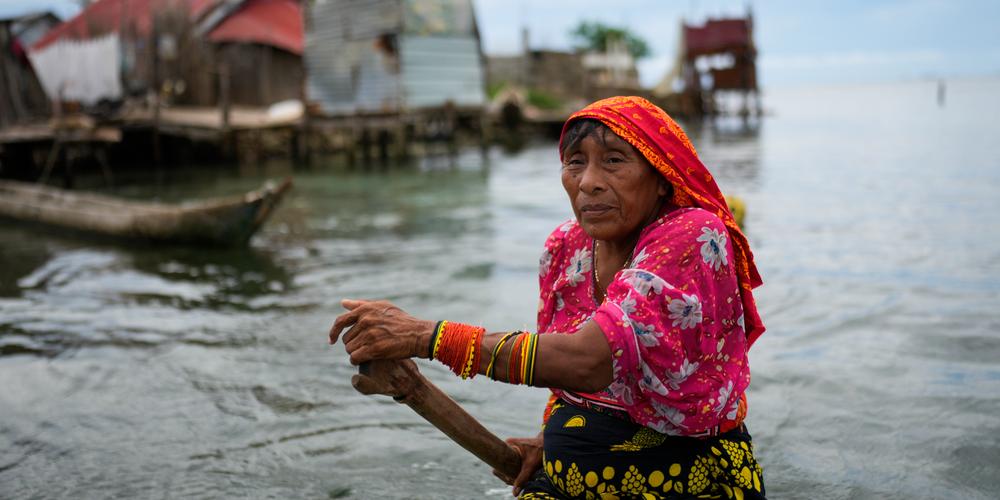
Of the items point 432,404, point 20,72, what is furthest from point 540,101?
point 432,404

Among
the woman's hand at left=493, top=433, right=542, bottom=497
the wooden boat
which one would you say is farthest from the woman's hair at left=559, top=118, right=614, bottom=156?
the wooden boat

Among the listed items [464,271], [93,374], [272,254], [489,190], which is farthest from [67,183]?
[93,374]

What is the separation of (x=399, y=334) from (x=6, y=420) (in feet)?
9.77

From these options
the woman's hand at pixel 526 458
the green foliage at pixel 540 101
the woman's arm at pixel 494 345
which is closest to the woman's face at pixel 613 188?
the woman's arm at pixel 494 345

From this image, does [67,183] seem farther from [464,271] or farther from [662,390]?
[662,390]

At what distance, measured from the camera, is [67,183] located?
50.5ft

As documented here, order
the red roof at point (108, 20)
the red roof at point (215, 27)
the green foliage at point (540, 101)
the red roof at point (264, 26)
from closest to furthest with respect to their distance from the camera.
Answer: the red roof at point (108, 20) → the red roof at point (215, 27) → the red roof at point (264, 26) → the green foliage at point (540, 101)

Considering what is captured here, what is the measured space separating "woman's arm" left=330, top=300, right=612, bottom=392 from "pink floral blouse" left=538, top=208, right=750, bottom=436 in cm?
4

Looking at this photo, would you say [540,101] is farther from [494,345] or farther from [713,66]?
[494,345]

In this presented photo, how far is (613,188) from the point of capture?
1.83m

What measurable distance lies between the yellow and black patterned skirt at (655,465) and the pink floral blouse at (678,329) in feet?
0.18

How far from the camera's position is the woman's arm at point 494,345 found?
5.44 feet

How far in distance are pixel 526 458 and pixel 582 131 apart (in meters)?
0.95

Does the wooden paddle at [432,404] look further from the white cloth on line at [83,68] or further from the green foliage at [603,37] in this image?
the green foliage at [603,37]
